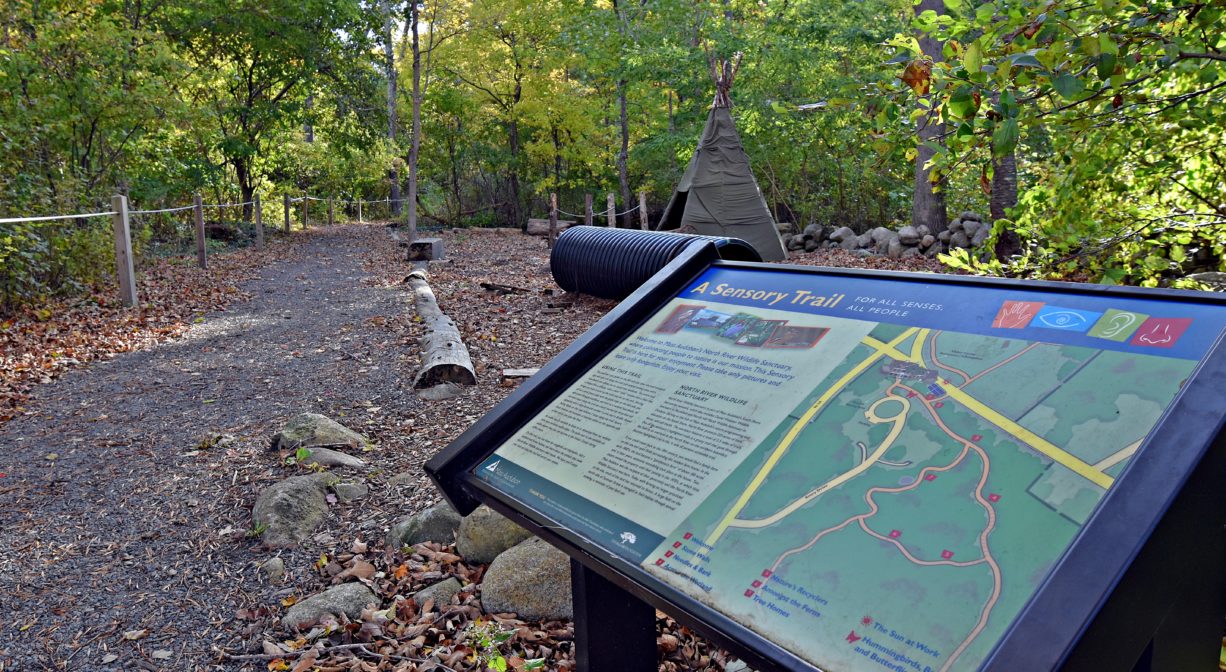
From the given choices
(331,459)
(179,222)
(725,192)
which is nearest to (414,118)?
(179,222)

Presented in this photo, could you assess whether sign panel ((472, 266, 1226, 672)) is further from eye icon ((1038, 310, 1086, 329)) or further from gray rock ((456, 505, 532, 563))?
gray rock ((456, 505, 532, 563))

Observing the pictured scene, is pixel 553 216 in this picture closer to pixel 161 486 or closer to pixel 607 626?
pixel 161 486

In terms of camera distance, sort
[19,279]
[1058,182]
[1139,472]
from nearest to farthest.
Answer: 1. [1139,472]
2. [1058,182]
3. [19,279]

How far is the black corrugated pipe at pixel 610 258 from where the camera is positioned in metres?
8.11

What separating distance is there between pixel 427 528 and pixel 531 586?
76cm

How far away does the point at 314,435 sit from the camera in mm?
4574

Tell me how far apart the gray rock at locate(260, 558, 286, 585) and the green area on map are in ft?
7.53

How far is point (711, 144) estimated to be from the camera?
1368cm

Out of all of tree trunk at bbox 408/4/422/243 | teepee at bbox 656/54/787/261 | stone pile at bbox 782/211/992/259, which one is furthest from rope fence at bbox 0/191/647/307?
stone pile at bbox 782/211/992/259

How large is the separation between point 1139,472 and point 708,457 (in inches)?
29.8

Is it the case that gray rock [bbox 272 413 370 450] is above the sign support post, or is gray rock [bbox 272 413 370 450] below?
below

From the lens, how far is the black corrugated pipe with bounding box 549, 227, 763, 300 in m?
8.11

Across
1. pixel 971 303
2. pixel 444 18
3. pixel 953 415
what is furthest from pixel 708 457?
pixel 444 18

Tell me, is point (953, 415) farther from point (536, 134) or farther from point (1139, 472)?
point (536, 134)
